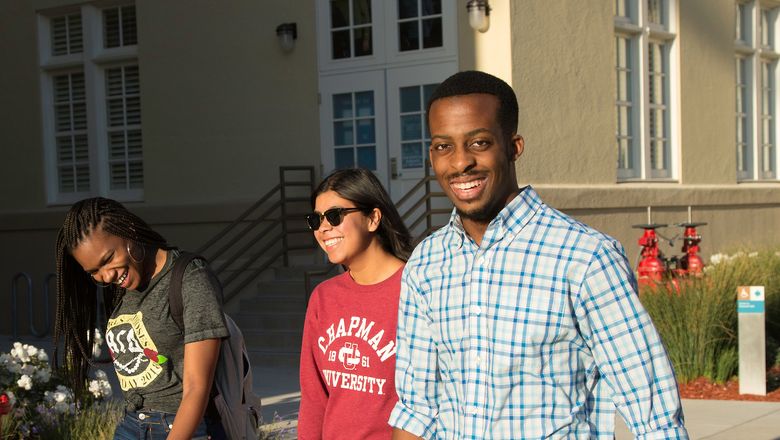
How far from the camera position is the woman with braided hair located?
362 centimetres

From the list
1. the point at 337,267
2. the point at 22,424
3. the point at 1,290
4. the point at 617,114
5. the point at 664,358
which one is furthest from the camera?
the point at 1,290

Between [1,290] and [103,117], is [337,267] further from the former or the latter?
[1,290]

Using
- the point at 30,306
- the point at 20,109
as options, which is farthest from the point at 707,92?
the point at 30,306

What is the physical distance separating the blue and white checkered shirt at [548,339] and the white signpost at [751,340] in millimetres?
7095

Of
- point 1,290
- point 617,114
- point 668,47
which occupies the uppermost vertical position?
point 668,47

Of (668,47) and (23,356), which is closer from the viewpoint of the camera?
(23,356)

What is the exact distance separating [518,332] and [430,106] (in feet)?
2.16

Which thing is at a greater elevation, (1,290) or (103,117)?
(103,117)

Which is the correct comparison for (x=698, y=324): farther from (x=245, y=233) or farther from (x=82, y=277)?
(x=82, y=277)

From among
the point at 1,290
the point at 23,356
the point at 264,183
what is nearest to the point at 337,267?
the point at 264,183

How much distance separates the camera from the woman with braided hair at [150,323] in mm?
3615

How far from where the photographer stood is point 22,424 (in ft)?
21.3

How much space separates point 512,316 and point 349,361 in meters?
1.08

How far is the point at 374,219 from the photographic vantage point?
3908 mm
